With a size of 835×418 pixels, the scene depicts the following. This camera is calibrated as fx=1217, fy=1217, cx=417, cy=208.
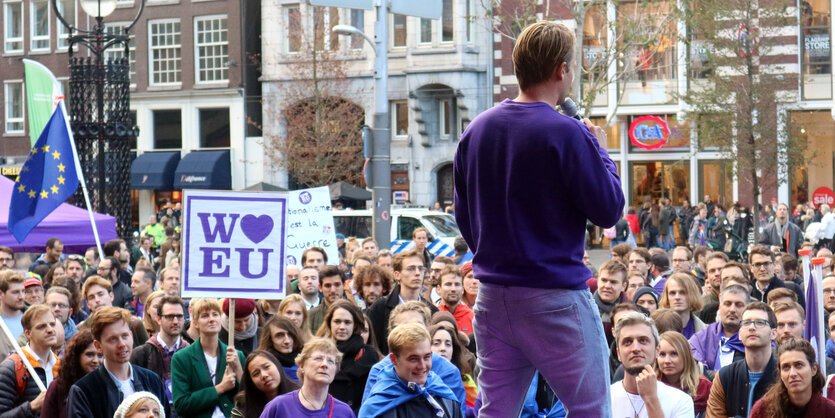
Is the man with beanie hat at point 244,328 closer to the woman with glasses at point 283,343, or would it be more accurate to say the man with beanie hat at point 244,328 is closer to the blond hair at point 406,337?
the woman with glasses at point 283,343

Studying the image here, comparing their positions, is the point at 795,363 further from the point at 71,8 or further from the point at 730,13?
the point at 71,8

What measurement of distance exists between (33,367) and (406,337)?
2.95 m

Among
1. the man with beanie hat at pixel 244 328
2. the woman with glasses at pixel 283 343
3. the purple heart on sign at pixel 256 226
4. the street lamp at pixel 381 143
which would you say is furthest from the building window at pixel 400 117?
the purple heart on sign at pixel 256 226

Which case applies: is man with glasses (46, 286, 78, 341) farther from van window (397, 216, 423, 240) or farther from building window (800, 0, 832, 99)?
building window (800, 0, 832, 99)

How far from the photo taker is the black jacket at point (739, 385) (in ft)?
25.1

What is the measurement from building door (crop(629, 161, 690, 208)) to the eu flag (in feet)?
83.0

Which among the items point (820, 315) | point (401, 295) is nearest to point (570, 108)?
point (820, 315)

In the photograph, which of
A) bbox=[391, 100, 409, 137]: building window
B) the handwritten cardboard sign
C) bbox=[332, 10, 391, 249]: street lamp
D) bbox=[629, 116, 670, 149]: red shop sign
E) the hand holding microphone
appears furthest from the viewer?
bbox=[391, 100, 409, 137]: building window

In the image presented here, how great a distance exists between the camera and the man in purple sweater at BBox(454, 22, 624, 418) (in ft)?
13.2

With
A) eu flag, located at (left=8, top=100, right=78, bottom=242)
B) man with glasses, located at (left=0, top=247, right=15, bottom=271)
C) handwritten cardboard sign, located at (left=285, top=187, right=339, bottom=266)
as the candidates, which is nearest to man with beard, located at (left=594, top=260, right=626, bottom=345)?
handwritten cardboard sign, located at (left=285, top=187, right=339, bottom=266)

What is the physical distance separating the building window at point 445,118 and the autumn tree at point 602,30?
511cm

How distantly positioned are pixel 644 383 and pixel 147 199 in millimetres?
41575

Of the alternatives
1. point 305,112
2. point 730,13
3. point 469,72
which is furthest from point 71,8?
point 730,13

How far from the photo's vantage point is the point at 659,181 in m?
39.4
